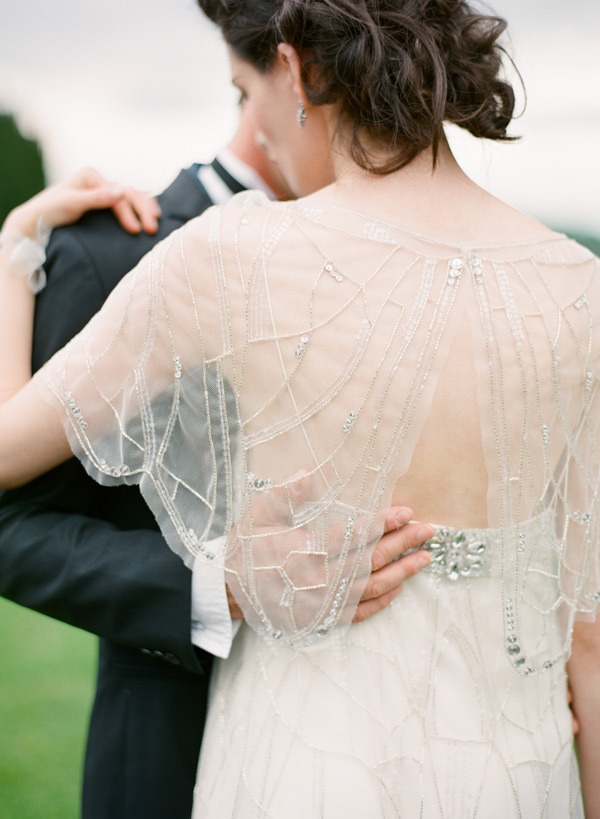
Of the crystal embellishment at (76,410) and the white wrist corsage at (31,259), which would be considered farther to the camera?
the white wrist corsage at (31,259)

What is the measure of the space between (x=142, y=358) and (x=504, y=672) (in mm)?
761

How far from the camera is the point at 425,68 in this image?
1.47m

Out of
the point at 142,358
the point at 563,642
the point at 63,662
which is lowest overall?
the point at 63,662

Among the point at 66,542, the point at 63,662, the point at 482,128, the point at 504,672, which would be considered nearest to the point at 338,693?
the point at 504,672

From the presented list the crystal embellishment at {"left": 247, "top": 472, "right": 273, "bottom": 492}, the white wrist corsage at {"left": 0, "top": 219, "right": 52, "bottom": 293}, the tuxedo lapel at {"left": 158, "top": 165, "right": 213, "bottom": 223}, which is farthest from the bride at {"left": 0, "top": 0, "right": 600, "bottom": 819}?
the tuxedo lapel at {"left": 158, "top": 165, "right": 213, "bottom": 223}

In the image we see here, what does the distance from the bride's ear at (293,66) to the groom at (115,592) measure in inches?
Result: 18.0

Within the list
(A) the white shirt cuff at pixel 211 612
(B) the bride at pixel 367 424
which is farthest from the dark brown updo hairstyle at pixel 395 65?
(A) the white shirt cuff at pixel 211 612

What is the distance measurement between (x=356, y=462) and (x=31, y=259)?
31.6 inches

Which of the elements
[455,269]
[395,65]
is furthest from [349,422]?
[395,65]

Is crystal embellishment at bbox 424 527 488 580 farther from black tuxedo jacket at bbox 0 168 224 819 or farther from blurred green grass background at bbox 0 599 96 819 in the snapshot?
blurred green grass background at bbox 0 599 96 819

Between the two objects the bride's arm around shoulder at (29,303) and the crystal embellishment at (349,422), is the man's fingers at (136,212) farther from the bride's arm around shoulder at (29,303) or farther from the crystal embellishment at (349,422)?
the crystal embellishment at (349,422)

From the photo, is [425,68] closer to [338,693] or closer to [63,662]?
[338,693]

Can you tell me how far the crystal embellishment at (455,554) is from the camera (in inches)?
58.7

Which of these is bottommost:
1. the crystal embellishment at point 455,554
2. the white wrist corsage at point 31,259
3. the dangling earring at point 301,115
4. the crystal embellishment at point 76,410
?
the crystal embellishment at point 455,554
